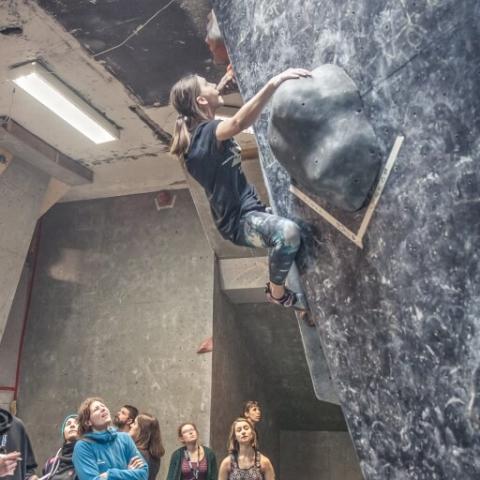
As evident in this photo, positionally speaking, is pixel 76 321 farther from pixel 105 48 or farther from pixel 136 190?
pixel 105 48

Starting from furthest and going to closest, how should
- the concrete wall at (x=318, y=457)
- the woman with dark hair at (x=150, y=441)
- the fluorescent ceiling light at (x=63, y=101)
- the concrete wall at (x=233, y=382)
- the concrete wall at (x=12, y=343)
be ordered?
the concrete wall at (x=318, y=457), the concrete wall at (x=12, y=343), the concrete wall at (x=233, y=382), the fluorescent ceiling light at (x=63, y=101), the woman with dark hair at (x=150, y=441)

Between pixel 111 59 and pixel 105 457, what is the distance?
3.27 m

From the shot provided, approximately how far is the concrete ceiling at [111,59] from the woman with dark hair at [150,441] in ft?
9.61

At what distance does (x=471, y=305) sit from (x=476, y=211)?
0.72ft

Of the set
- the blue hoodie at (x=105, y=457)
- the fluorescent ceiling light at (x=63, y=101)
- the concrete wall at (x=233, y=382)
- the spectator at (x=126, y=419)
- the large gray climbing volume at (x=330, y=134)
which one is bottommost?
the blue hoodie at (x=105, y=457)

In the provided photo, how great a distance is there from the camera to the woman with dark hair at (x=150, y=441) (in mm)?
4043

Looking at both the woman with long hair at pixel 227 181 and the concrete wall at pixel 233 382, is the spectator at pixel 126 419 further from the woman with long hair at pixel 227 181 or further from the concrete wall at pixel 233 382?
the woman with long hair at pixel 227 181

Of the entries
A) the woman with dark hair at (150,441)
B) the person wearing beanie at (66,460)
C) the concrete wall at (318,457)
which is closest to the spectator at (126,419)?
the woman with dark hair at (150,441)

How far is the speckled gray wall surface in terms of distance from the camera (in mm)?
1263

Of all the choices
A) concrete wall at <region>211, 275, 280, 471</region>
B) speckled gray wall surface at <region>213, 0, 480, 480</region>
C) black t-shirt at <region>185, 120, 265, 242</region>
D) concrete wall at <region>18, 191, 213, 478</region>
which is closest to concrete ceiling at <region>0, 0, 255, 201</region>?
concrete wall at <region>18, 191, 213, 478</region>

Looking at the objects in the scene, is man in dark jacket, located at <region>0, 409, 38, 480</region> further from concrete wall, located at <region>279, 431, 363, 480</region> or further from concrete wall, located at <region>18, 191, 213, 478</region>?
concrete wall, located at <region>279, 431, 363, 480</region>

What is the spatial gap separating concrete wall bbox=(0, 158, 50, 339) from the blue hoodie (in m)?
2.78

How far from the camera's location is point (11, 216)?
18.4ft

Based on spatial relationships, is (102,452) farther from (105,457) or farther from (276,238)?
(276,238)
